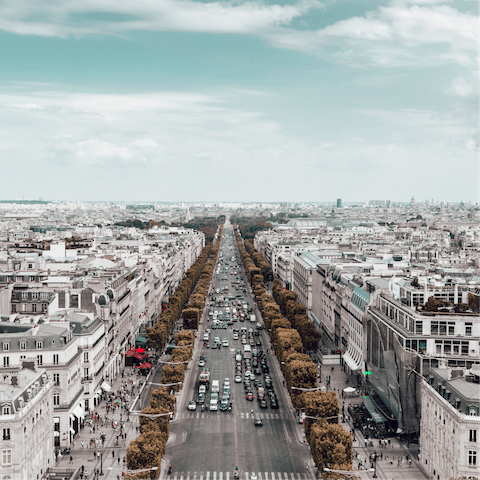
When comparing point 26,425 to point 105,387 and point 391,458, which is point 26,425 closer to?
point 105,387

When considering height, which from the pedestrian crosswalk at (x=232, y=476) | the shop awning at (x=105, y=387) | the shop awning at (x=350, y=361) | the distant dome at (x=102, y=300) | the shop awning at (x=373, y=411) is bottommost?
the pedestrian crosswalk at (x=232, y=476)

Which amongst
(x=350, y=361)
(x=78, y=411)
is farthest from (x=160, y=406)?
(x=350, y=361)

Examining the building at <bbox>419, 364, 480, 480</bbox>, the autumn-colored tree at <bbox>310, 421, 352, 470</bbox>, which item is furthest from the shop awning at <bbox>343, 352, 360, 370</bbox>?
the autumn-colored tree at <bbox>310, 421, 352, 470</bbox>

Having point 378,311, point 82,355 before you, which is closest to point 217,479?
point 82,355

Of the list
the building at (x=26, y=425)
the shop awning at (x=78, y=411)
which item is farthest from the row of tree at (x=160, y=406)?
the building at (x=26, y=425)

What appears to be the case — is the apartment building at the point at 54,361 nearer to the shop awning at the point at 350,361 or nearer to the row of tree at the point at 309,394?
the row of tree at the point at 309,394

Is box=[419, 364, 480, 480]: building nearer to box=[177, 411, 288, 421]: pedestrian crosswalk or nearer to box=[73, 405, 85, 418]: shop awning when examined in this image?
box=[177, 411, 288, 421]: pedestrian crosswalk
